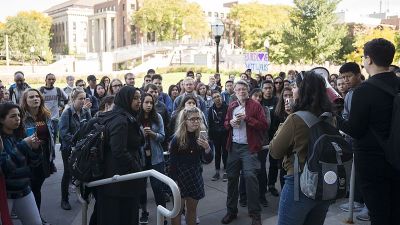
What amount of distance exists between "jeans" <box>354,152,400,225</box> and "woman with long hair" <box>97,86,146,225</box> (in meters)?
2.23

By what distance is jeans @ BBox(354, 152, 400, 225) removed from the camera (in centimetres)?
344

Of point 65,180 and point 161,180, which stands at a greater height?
point 161,180

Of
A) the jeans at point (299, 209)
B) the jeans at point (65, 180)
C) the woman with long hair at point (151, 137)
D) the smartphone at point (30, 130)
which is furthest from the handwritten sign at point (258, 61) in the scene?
the jeans at point (299, 209)

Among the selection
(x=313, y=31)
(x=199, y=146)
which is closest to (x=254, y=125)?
(x=199, y=146)

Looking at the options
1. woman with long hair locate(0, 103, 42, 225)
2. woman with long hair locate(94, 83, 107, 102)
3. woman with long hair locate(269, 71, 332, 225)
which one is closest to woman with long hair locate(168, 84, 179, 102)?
woman with long hair locate(94, 83, 107, 102)

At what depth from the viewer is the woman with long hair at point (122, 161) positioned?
4.01m

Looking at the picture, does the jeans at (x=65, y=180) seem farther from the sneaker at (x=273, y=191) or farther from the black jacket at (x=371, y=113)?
the black jacket at (x=371, y=113)

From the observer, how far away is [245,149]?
5.71m

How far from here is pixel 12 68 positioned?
57625 millimetres

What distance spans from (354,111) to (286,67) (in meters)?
44.8

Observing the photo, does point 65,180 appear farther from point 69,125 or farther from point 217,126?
point 217,126

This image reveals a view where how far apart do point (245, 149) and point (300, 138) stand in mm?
2433

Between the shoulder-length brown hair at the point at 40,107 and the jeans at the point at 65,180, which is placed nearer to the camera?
the shoulder-length brown hair at the point at 40,107

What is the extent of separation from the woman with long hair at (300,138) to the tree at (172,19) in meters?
76.7
